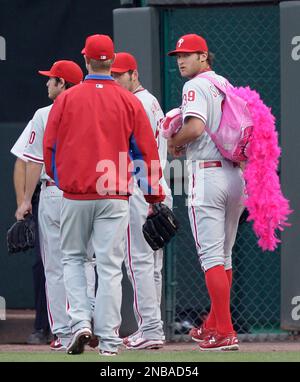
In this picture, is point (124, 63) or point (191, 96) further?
point (124, 63)

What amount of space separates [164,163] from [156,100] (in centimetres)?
44

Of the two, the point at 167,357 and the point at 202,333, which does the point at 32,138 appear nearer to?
the point at 202,333

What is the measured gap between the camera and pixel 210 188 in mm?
7895

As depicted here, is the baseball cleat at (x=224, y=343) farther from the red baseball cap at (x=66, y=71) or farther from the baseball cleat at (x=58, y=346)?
the red baseball cap at (x=66, y=71)

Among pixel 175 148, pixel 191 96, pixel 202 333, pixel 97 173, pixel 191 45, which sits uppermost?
pixel 191 45

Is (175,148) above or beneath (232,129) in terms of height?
beneath

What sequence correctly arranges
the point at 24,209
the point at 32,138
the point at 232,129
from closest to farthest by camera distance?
the point at 232,129, the point at 32,138, the point at 24,209

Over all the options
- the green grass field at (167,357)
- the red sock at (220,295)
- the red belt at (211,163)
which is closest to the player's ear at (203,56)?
the red belt at (211,163)

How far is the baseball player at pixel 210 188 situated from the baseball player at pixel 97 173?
2.05 ft

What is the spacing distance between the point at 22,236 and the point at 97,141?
180 centimetres

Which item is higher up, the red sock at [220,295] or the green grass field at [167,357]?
the red sock at [220,295]

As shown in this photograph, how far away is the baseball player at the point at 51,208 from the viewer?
8.62 m

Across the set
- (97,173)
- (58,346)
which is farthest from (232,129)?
(58,346)

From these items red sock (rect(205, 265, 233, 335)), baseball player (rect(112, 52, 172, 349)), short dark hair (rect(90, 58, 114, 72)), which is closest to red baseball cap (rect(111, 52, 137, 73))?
baseball player (rect(112, 52, 172, 349))
